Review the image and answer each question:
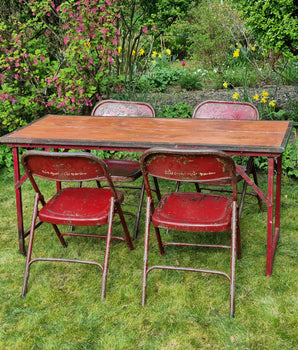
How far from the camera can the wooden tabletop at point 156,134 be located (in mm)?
3236

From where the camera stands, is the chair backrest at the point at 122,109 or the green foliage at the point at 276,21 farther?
the green foliage at the point at 276,21

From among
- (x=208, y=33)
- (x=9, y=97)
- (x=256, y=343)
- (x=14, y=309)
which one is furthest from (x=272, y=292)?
(x=208, y=33)

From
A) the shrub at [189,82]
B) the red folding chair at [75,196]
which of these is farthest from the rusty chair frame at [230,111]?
the shrub at [189,82]

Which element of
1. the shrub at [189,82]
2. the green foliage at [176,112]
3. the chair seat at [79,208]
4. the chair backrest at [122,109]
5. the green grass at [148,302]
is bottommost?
the green grass at [148,302]

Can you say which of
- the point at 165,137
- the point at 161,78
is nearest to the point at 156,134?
the point at 165,137

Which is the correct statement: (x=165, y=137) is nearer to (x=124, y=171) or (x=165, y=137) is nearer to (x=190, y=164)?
(x=190, y=164)

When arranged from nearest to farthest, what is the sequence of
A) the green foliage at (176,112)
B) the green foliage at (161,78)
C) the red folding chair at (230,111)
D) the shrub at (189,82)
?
the red folding chair at (230,111) < the green foliage at (176,112) < the green foliage at (161,78) < the shrub at (189,82)

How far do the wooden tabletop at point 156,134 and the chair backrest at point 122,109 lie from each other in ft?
1.28

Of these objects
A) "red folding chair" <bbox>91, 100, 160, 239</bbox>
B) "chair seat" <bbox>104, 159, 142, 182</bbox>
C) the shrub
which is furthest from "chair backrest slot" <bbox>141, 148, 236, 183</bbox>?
the shrub

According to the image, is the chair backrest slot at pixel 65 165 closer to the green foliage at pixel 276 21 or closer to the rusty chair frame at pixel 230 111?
the rusty chair frame at pixel 230 111

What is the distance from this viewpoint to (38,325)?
293 cm

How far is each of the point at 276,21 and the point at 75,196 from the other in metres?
3.03

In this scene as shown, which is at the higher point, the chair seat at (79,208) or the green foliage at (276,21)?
the green foliage at (276,21)

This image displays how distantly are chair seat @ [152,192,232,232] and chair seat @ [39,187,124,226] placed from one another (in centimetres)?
38
